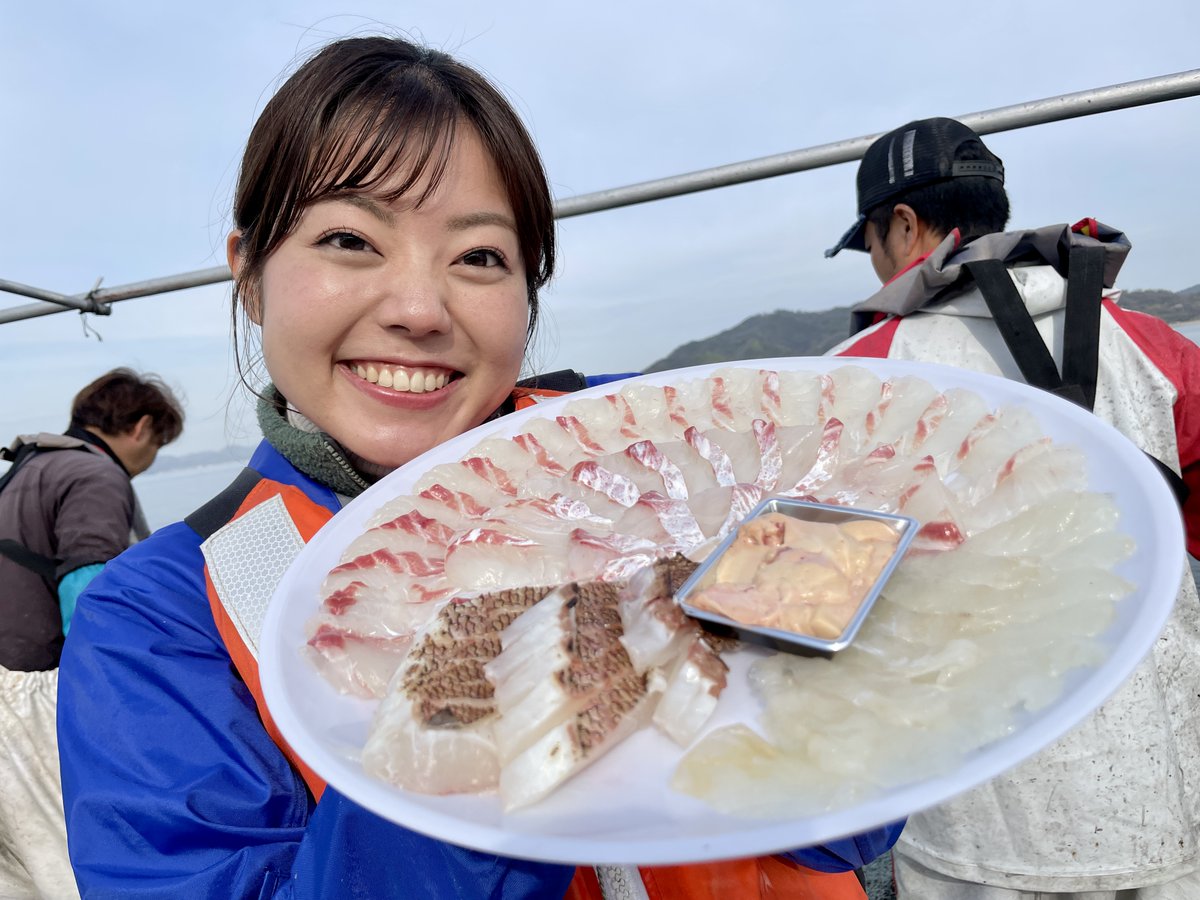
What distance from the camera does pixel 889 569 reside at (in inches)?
54.8

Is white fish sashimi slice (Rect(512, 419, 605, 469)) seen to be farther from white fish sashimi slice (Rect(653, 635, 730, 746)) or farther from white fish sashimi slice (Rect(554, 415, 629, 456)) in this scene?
white fish sashimi slice (Rect(653, 635, 730, 746))

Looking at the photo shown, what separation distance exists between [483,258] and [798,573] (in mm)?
1425

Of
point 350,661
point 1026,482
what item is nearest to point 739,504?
point 1026,482

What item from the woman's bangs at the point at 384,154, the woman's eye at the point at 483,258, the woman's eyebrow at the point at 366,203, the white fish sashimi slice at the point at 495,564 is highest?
the woman's bangs at the point at 384,154

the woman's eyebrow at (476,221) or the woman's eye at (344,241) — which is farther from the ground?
the woman's eyebrow at (476,221)

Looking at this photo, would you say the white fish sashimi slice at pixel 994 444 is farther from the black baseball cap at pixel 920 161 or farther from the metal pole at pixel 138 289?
the metal pole at pixel 138 289

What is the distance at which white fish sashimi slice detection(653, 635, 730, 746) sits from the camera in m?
1.18

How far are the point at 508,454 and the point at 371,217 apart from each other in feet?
2.61

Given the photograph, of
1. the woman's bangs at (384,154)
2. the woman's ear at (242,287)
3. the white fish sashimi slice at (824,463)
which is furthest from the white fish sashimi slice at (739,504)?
the woman's ear at (242,287)

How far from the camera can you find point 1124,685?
2.84 m

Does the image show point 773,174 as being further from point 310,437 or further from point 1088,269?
point 310,437

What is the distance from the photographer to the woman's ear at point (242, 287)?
7.69 ft

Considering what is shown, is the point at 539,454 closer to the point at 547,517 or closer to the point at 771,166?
the point at 547,517

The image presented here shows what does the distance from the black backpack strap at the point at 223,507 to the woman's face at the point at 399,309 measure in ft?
1.17
